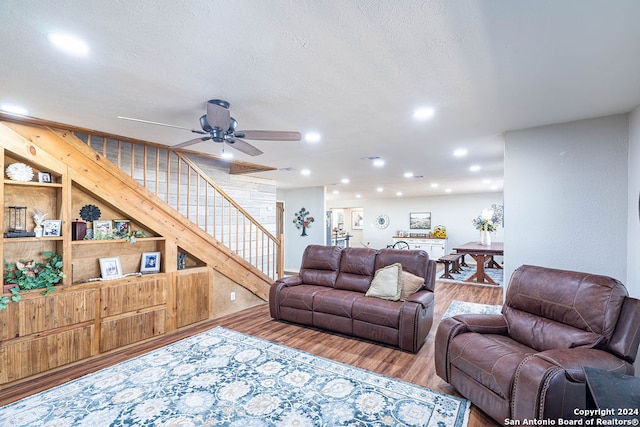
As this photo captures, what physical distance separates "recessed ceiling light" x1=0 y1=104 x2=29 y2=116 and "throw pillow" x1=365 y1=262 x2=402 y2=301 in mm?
4025

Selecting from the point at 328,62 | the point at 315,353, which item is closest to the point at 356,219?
the point at 315,353

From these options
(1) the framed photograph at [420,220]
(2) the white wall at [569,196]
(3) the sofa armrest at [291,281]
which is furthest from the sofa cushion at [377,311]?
(1) the framed photograph at [420,220]

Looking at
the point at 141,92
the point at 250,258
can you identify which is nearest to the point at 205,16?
the point at 141,92

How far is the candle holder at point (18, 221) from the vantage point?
2809 millimetres

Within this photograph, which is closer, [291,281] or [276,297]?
[276,297]

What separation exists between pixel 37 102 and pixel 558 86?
422 cm

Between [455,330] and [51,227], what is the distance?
4.06m

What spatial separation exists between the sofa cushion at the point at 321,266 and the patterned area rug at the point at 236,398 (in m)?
1.43

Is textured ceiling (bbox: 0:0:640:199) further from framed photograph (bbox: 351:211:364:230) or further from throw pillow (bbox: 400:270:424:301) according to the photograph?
framed photograph (bbox: 351:211:364:230)

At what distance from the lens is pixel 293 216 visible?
8547 millimetres

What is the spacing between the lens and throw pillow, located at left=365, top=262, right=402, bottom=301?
3.54m

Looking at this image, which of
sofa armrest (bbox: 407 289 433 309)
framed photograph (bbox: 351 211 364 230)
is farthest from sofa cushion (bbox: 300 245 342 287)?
framed photograph (bbox: 351 211 364 230)

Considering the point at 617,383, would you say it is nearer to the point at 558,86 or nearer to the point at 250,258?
the point at 558,86

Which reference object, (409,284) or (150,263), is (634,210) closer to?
(409,284)
